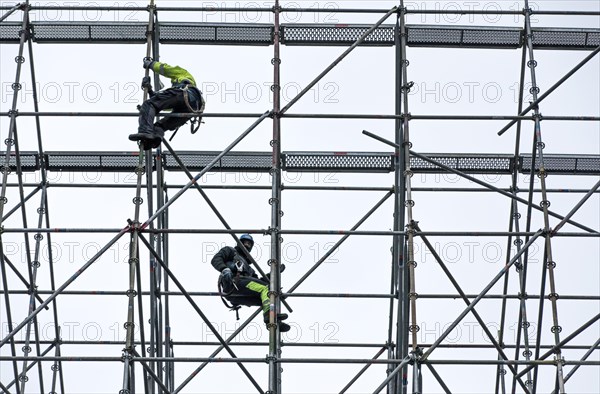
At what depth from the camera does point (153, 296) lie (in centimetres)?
1864

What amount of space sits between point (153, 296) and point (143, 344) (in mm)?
1050

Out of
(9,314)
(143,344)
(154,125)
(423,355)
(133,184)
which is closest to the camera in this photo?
(423,355)

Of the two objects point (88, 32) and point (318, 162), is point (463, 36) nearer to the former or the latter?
point (318, 162)

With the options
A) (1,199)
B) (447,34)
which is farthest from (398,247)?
(1,199)

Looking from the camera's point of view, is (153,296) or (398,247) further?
(398,247)

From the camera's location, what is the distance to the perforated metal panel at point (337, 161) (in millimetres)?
21344

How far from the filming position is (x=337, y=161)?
70.4 feet

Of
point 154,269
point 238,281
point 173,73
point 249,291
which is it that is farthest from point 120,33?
point 249,291

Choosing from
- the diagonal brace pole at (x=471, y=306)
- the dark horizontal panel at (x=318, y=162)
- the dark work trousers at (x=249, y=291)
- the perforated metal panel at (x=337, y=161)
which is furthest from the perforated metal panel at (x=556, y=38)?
the dark work trousers at (x=249, y=291)

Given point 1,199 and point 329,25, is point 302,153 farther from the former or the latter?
point 1,199

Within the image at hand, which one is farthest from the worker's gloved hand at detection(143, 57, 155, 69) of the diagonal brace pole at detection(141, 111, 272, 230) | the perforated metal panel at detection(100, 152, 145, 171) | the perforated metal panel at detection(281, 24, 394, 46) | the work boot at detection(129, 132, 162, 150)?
the perforated metal panel at detection(100, 152, 145, 171)

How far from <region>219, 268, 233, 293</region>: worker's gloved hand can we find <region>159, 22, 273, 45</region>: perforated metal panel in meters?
4.21

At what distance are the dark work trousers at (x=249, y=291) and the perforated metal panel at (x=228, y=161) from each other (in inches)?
139

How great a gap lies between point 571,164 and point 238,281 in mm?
5597
